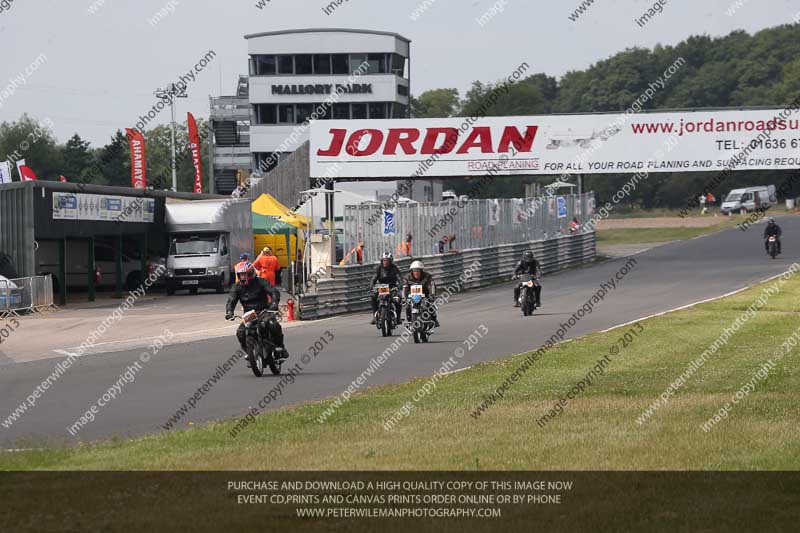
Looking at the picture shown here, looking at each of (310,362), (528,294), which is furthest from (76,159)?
(310,362)

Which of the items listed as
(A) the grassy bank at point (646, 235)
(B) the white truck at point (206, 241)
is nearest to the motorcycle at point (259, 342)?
(B) the white truck at point (206, 241)

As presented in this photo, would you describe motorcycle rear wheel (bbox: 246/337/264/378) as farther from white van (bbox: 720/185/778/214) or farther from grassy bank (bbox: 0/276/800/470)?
white van (bbox: 720/185/778/214)

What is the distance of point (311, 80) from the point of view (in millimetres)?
95562

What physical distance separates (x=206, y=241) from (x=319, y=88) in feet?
176

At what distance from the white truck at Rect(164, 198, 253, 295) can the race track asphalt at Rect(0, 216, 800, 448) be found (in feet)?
30.5

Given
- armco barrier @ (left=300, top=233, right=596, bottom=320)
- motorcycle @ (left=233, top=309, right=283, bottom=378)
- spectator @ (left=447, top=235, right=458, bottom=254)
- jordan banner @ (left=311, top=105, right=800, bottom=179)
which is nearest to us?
motorcycle @ (left=233, top=309, right=283, bottom=378)

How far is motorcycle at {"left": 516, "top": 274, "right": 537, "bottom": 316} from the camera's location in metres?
28.8

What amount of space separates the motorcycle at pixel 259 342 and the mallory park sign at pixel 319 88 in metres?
79.3

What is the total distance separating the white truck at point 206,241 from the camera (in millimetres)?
42906

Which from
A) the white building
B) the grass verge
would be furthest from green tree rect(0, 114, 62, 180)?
the grass verge

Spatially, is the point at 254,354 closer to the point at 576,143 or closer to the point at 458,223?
the point at 458,223

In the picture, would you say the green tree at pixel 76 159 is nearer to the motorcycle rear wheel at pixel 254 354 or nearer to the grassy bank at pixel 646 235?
the grassy bank at pixel 646 235

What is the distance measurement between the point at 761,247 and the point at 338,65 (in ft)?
152

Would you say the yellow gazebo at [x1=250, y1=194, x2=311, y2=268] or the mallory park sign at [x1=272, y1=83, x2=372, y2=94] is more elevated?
the mallory park sign at [x1=272, y1=83, x2=372, y2=94]
